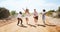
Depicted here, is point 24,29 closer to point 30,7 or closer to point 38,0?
point 30,7

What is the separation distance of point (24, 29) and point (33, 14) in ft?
1.03

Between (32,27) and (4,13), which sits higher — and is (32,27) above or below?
below

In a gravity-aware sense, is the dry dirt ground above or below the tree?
below

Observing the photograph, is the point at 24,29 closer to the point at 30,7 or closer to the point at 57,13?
the point at 30,7

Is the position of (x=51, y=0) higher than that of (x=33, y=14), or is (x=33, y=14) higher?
(x=51, y=0)

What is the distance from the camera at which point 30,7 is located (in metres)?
2.77

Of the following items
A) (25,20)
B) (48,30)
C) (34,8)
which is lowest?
(48,30)

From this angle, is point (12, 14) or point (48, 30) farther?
point (12, 14)

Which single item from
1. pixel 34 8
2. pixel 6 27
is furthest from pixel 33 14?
pixel 6 27

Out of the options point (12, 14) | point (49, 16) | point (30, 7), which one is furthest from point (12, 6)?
point (49, 16)

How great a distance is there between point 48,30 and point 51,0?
1.83 ft

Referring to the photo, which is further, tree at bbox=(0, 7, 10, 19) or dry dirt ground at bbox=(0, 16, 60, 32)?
tree at bbox=(0, 7, 10, 19)

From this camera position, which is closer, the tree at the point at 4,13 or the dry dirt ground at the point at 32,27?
the dry dirt ground at the point at 32,27

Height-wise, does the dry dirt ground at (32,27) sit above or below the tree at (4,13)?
below
